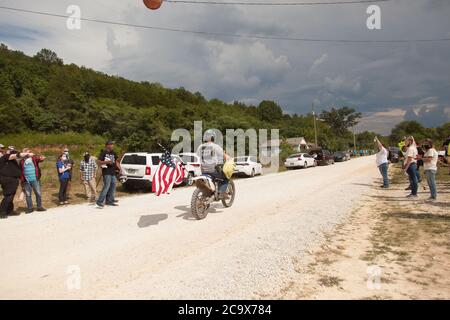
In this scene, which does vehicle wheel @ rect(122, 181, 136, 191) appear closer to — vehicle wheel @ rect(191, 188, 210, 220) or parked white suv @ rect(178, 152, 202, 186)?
parked white suv @ rect(178, 152, 202, 186)

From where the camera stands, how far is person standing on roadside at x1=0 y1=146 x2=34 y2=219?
29.3 feet

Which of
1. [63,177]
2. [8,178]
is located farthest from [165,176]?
[63,177]

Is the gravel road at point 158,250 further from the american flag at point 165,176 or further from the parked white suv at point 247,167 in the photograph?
the parked white suv at point 247,167

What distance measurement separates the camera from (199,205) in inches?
318

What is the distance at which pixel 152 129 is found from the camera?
45781mm

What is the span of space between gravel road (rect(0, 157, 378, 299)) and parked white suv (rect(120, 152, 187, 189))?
3.98 m

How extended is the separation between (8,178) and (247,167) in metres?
15.6

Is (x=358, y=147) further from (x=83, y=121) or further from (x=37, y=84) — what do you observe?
(x=37, y=84)

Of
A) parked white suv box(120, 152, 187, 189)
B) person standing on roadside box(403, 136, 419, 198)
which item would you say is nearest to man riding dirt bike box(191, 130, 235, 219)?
parked white suv box(120, 152, 187, 189)

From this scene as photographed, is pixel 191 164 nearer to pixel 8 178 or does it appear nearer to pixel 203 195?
pixel 203 195

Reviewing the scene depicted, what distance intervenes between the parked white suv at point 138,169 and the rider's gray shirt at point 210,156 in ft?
18.5

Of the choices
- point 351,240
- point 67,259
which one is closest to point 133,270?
point 67,259

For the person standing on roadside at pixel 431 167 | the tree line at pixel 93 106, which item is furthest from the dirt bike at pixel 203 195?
the tree line at pixel 93 106
